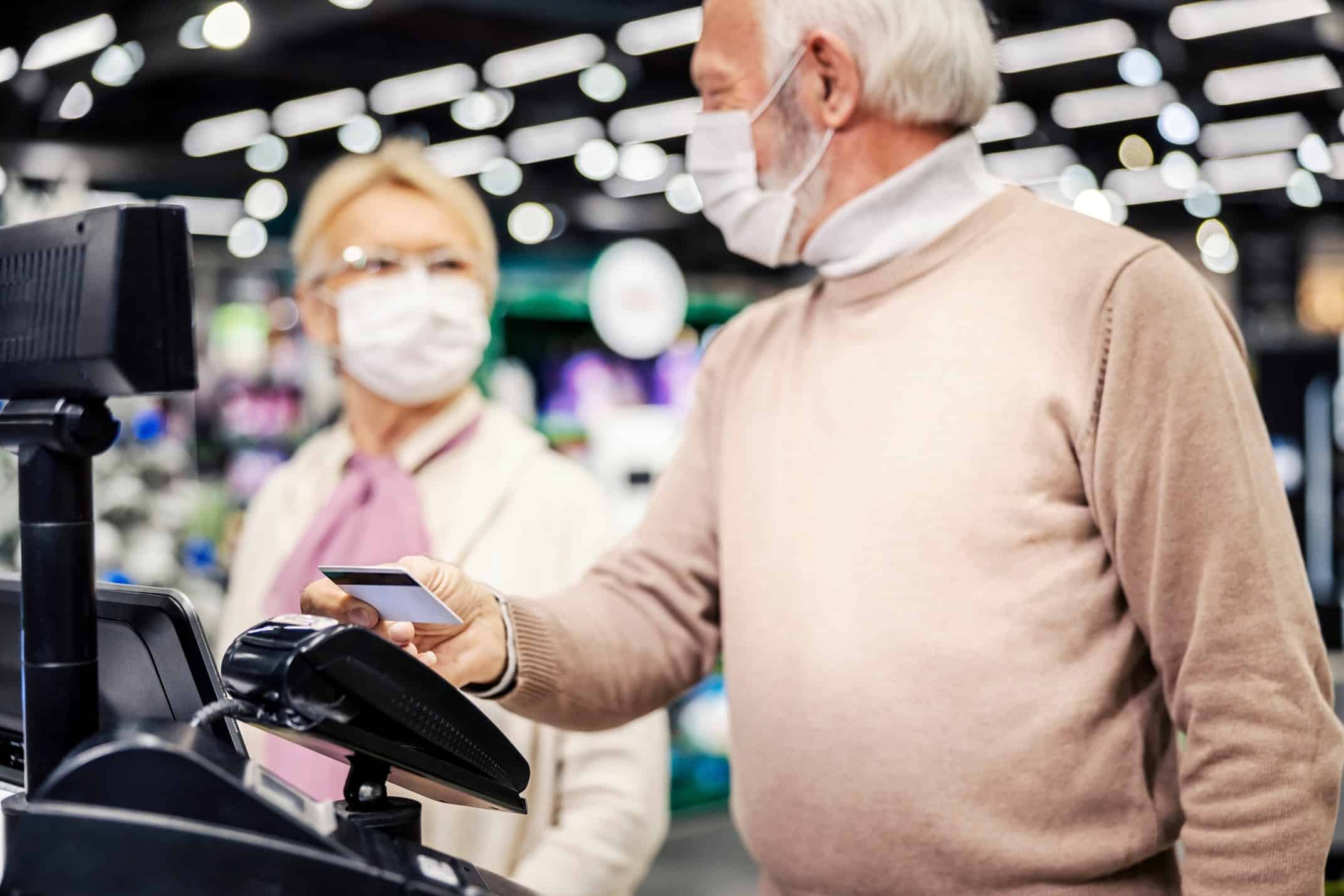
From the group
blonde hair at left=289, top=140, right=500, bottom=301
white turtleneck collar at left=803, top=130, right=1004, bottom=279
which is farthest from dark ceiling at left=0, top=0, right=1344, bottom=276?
white turtleneck collar at left=803, top=130, right=1004, bottom=279

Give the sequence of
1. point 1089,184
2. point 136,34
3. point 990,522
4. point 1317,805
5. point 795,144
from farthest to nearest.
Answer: point 1089,184
point 136,34
point 795,144
point 990,522
point 1317,805

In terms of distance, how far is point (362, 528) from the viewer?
2.05 m

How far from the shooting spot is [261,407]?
21.6 ft

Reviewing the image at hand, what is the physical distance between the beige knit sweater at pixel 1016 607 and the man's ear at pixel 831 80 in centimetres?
21

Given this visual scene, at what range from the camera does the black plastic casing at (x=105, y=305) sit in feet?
2.70

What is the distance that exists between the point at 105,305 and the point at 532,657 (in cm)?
80

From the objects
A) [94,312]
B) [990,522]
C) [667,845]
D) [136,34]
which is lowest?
[667,845]

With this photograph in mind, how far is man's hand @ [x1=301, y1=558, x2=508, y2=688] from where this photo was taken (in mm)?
1291

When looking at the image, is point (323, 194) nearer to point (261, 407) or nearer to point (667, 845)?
point (667, 845)

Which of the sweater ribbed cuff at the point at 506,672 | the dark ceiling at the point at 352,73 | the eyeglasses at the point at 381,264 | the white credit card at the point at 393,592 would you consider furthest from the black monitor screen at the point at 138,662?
the dark ceiling at the point at 352,73

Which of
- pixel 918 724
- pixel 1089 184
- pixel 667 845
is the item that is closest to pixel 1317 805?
pixel 918 724

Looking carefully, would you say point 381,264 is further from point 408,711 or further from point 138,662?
point 408,711

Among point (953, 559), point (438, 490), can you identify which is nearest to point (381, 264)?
point (438, 490)

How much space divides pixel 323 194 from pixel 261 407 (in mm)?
4623
